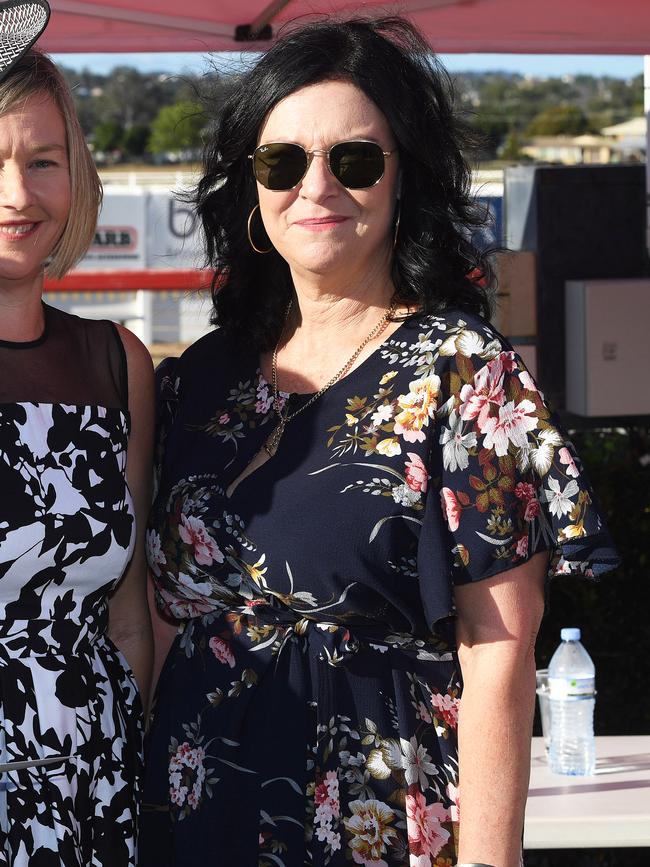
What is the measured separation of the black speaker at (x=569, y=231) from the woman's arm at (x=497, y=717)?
202 inches

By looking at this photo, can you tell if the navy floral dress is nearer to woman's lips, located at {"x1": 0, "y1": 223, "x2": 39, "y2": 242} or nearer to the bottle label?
woman's lips, located at {"x1": 0, "y1": 223, "x2": 39, "y2": 242}

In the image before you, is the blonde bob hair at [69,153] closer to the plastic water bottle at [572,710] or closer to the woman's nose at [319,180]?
the woman's nose at [319,180]

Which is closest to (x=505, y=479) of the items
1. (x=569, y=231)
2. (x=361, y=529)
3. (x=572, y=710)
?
(x=361, y=529)

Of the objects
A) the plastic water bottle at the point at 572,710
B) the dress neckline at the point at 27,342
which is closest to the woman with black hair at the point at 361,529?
the dress neckline at the point at 27,342

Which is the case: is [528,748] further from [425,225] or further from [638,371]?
[638,371]

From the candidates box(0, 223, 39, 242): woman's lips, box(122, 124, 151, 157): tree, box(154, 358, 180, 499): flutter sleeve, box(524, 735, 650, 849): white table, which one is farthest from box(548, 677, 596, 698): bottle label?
box(122, 124, 151, 157): tree

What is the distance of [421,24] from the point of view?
4.98 meters

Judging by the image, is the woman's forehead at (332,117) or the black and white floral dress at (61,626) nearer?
the black and white floral dress at (61,626)

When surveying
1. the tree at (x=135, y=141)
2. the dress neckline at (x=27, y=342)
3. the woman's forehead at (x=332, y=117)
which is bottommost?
the dress neckline at (x=27, y=342)

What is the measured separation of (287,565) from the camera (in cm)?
199

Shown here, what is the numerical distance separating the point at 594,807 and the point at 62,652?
55.6 inches

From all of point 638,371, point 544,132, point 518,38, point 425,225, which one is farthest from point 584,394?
point 544,132

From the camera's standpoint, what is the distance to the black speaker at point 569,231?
7.02m

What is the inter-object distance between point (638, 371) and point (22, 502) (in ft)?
17.4
